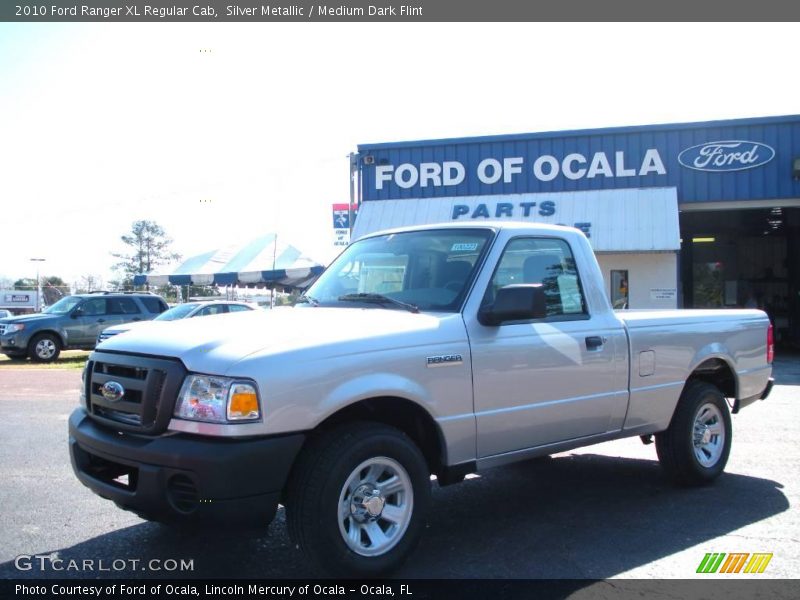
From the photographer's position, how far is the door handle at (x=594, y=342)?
500cm

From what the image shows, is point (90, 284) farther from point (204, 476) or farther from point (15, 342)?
point (204, 476)

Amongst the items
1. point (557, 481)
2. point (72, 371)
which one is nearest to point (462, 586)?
point (557, 481)

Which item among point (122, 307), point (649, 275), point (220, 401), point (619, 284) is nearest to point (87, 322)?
point (122, 307)

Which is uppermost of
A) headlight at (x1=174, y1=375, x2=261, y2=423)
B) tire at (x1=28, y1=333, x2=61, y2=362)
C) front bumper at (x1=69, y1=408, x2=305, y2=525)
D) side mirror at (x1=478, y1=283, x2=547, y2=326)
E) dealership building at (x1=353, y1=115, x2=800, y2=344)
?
dealership building at (x1=353, y1=115, x2=800, y2=344)

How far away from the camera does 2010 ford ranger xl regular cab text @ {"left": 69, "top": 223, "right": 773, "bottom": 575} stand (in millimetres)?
3477

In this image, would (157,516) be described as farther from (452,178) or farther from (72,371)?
(452,178)

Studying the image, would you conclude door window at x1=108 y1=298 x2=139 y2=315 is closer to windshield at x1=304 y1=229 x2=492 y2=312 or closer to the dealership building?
the dealership building

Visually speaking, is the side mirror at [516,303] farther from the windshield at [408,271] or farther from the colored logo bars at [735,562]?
the colored logo bars at [735,562]

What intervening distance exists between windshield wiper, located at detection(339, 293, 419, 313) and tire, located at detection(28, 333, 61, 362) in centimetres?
1660

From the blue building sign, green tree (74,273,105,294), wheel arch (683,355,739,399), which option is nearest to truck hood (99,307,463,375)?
wheel arch (683,355,739,399)

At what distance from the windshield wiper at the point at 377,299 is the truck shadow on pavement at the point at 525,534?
1.50 metres

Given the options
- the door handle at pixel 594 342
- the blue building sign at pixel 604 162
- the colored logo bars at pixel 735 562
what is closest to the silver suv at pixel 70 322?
the blue building sign at pixel 604 162

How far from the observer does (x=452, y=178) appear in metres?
21.5

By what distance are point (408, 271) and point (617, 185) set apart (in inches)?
651
